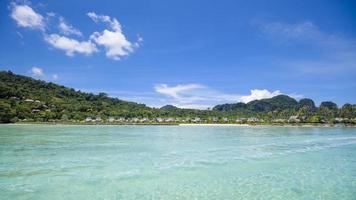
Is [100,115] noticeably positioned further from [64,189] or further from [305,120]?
[64,189]

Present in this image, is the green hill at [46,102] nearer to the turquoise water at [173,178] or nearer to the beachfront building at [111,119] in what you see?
the beachfront building at [111,119]

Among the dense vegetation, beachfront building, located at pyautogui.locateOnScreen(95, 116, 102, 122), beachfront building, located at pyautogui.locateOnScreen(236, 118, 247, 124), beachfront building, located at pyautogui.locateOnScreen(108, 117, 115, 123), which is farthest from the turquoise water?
beachfront building, located at pyautogui.locateOnScreen(236, 118, 247, 124)

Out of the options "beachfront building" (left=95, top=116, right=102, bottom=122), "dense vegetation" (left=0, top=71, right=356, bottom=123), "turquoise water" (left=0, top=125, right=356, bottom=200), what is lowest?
"turquoise water" (left=0, top=125, right=356, bottom=200)

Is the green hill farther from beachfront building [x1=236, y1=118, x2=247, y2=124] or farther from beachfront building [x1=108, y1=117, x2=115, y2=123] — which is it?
beachfront building [x1=236, y1=118, x2=247, y2=124]

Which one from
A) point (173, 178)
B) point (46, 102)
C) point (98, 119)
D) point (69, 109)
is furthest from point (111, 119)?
point (173, 178)

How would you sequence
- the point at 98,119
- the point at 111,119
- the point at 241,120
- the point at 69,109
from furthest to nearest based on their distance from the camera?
the point at 241,120
the point at 69,109
the point at 111,119
the point at 98,119

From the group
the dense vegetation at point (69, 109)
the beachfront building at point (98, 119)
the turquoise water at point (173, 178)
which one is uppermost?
the dense vegetation at point (69, 109)

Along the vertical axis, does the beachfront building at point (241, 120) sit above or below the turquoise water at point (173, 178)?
above

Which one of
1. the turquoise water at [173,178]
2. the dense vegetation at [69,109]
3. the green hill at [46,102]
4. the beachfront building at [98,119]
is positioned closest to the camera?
the turquoise water at [173,178]

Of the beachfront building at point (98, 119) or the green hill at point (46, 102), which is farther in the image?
the beachfront building at point (98, 119)

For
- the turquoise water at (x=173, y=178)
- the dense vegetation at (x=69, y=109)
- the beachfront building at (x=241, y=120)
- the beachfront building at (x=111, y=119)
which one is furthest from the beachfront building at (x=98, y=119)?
the turquoise water at (x=173, y=178)

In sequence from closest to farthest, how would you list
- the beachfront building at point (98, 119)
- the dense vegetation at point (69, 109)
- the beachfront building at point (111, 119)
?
the dense vegetation at point (69, 109), the beachfront building at point (98, 119), the beachfront building at point (111, 119)

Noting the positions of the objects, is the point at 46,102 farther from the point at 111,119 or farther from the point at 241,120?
the point at 241,120

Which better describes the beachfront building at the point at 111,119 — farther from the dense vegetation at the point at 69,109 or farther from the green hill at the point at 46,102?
the green hill at the point at 46,102
